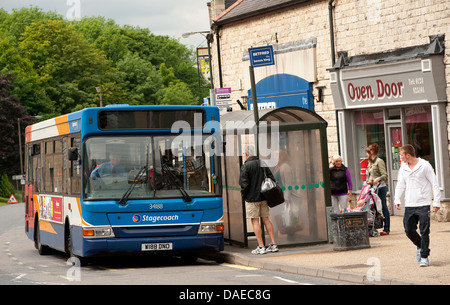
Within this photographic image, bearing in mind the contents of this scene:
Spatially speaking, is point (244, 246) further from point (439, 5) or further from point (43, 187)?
point (439, 5)

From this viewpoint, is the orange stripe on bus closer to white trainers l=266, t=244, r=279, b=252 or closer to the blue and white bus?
the blue and white bus

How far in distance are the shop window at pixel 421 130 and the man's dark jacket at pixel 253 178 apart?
688 centimetres

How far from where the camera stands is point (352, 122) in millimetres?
24188

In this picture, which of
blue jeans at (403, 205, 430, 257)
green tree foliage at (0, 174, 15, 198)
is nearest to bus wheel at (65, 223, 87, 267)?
blue jeans at (403, 205, 430, 257)

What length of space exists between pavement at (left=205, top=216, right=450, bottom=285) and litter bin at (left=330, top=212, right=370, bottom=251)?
14 centimetres

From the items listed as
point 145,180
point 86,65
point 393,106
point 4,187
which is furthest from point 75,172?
point 86,65

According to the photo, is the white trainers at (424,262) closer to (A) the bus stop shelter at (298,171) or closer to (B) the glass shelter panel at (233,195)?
(A) the bus stop shelter at (298,171)

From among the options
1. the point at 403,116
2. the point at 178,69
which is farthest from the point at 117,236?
the point at 178,69

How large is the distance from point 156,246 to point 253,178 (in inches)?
84.9

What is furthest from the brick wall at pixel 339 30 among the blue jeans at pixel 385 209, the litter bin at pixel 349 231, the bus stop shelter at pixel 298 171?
the litter bin at pixel 349 231

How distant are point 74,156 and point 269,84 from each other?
14259mm

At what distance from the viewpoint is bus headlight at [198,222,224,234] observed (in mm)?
15062

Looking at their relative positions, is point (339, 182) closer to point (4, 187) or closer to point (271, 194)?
point (271, 194)

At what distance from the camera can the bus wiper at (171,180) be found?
14984 millimetres
